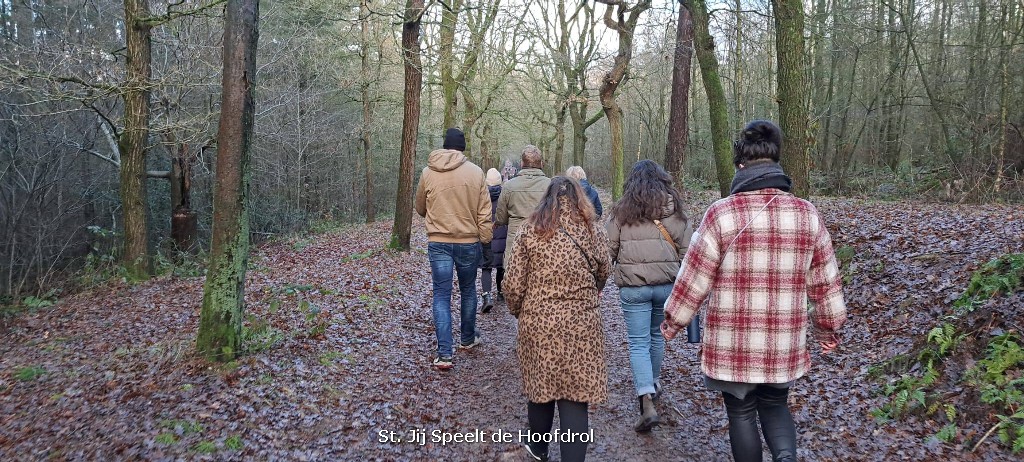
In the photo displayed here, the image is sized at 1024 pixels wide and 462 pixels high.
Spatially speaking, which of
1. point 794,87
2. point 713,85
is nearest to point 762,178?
point 794,87

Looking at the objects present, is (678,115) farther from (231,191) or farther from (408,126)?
(231,191)

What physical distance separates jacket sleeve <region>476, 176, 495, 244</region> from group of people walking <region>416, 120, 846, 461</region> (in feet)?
5.11

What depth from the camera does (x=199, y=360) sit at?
5148mm

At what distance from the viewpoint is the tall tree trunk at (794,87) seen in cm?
815

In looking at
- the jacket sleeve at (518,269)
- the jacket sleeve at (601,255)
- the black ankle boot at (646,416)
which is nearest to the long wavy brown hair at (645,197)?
the jacket sleeve at (601,255)

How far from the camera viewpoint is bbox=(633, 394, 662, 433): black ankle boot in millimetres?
4527

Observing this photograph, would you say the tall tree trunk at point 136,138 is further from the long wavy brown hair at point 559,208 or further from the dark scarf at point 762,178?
the dark scarf at point 762,178

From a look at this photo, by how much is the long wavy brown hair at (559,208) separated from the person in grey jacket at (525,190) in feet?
8.72

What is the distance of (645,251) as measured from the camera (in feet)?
15.0

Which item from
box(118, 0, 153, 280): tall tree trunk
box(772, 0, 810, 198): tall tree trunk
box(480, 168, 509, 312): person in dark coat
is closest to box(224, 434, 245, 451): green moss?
box(480, 168, 509, 312): person in dark coat

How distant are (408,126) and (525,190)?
6.32m

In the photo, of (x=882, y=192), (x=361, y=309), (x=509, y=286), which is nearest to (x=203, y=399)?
(x=509, y=286)

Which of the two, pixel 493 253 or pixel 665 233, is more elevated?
pixel 665 233

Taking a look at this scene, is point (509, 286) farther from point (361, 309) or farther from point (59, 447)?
point (361, 309)
